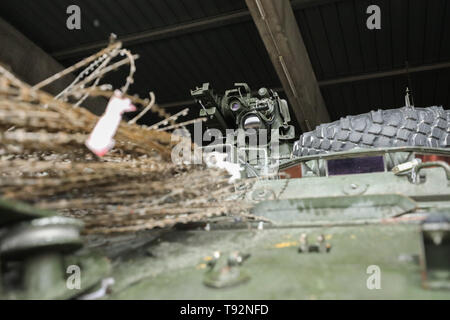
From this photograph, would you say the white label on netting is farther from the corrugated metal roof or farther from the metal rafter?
the corrugated metal roof

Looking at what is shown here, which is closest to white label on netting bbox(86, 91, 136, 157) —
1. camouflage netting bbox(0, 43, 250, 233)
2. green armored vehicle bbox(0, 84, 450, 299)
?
camouflage netting bbox(0, 43, 250, 233)

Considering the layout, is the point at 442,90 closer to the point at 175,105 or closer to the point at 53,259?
the point at 175,105

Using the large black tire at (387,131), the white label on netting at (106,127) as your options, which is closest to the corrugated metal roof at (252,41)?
the large black tire at (387,131)

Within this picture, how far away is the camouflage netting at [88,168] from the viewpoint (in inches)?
38.6

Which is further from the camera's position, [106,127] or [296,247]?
[296,247]

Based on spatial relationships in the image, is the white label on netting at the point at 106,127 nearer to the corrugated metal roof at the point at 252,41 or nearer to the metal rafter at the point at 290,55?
the metal rafter at the point at 290,55

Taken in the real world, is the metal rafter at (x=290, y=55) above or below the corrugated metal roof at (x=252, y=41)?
below

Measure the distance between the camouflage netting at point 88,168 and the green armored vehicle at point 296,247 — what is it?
9cm

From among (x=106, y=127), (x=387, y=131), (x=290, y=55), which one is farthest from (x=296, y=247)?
(x=290, y=55)

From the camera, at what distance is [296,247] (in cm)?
112

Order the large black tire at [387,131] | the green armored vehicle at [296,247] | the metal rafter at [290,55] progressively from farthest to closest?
the metal rafter at [290,55] → the large black tire at [387,131] → the green armored vehicle at [296,247]

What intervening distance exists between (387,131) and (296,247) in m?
1.58

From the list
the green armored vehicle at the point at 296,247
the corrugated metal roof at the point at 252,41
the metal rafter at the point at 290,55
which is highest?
the corrugated metal roof at the point at 252,41

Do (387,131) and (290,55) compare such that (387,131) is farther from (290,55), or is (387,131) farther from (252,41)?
(252,41)
